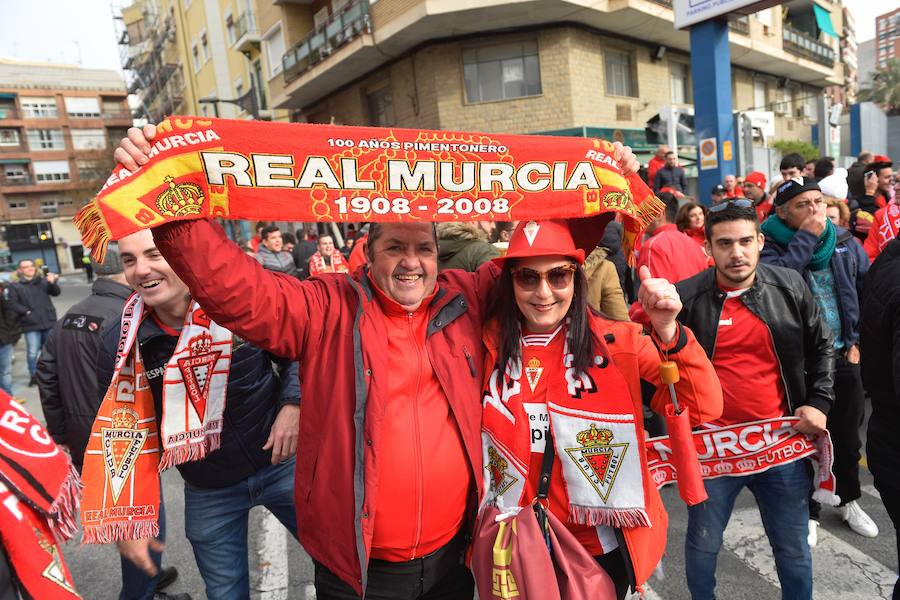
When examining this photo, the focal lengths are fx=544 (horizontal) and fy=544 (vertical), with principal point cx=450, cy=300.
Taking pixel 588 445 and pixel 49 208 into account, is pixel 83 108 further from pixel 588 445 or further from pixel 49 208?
pixel 588 445

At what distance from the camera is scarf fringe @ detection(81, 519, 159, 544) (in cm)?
211

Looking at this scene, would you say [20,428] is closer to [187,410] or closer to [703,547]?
[187,410]

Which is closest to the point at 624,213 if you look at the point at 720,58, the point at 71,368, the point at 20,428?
the point at 20,428

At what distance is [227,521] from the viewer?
2393 mm

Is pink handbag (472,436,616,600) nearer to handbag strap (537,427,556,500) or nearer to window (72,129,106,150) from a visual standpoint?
handbag strap (537,427,556,500)

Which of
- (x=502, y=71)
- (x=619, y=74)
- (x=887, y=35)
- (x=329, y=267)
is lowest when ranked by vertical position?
(x=329, y=267)

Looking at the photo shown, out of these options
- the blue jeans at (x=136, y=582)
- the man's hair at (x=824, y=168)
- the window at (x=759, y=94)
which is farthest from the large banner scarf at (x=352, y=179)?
the window at (x=759, y=94)

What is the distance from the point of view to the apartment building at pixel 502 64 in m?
15.8

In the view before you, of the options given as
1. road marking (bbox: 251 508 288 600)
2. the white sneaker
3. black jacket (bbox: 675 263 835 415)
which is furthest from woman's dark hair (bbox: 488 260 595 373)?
the white sneaker

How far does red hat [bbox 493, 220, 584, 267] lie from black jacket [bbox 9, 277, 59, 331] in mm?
9723

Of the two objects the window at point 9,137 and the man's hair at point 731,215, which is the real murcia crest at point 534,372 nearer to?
the man's hair at point 731,215

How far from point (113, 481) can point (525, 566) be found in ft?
5.37

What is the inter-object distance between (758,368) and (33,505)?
8.83 ft

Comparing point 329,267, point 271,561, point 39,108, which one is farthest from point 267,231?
point 39,108
